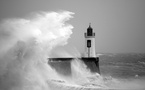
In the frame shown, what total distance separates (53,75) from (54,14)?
4747mm

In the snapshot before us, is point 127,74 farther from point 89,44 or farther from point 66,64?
point 66,64

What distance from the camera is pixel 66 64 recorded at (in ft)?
72.5

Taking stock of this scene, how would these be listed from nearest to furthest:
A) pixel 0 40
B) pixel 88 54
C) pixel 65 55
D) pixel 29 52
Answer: pixel 29 52, pixel 0 40, pixel 88 54, pixel 65 55

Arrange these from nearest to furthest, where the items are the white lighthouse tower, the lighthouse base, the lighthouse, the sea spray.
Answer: the sea spray → the lighthouse base → the lighthouse → the white lighthouse tower

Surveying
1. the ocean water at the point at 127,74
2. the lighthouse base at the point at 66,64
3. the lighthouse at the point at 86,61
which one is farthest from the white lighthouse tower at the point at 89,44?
the ocean water at the point at 127,74

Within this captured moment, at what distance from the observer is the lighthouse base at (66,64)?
21395 millimetres

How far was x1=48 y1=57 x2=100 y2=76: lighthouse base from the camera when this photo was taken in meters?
21.4

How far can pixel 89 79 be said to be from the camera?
863 inches

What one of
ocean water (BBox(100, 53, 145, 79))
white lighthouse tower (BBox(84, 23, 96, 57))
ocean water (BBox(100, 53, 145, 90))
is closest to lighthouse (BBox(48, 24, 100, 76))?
white lighthouse tower (BBox(84, 23, 96, 57))

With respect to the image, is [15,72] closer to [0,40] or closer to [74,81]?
[0,40]

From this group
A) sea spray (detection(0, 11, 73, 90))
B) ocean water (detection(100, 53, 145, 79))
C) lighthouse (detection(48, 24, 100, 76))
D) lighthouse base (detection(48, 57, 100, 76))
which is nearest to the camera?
sea spray (detection(0, 11, 73, 90))

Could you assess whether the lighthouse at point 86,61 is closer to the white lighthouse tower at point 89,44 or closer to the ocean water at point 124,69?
the white lighthouse tower at point 89,44

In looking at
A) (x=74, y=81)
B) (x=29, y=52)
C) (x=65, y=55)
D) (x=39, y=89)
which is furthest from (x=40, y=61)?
(x=65, y=55)

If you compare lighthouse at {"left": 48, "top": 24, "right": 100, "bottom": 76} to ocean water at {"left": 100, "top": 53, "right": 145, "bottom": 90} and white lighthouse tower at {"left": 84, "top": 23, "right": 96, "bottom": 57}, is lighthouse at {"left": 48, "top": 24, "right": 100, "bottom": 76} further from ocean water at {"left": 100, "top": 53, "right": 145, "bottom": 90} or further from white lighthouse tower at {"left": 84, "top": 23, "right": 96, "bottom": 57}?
ocean water at {"left": 100, "top": 53, "right": 145, "bottom": 90}
